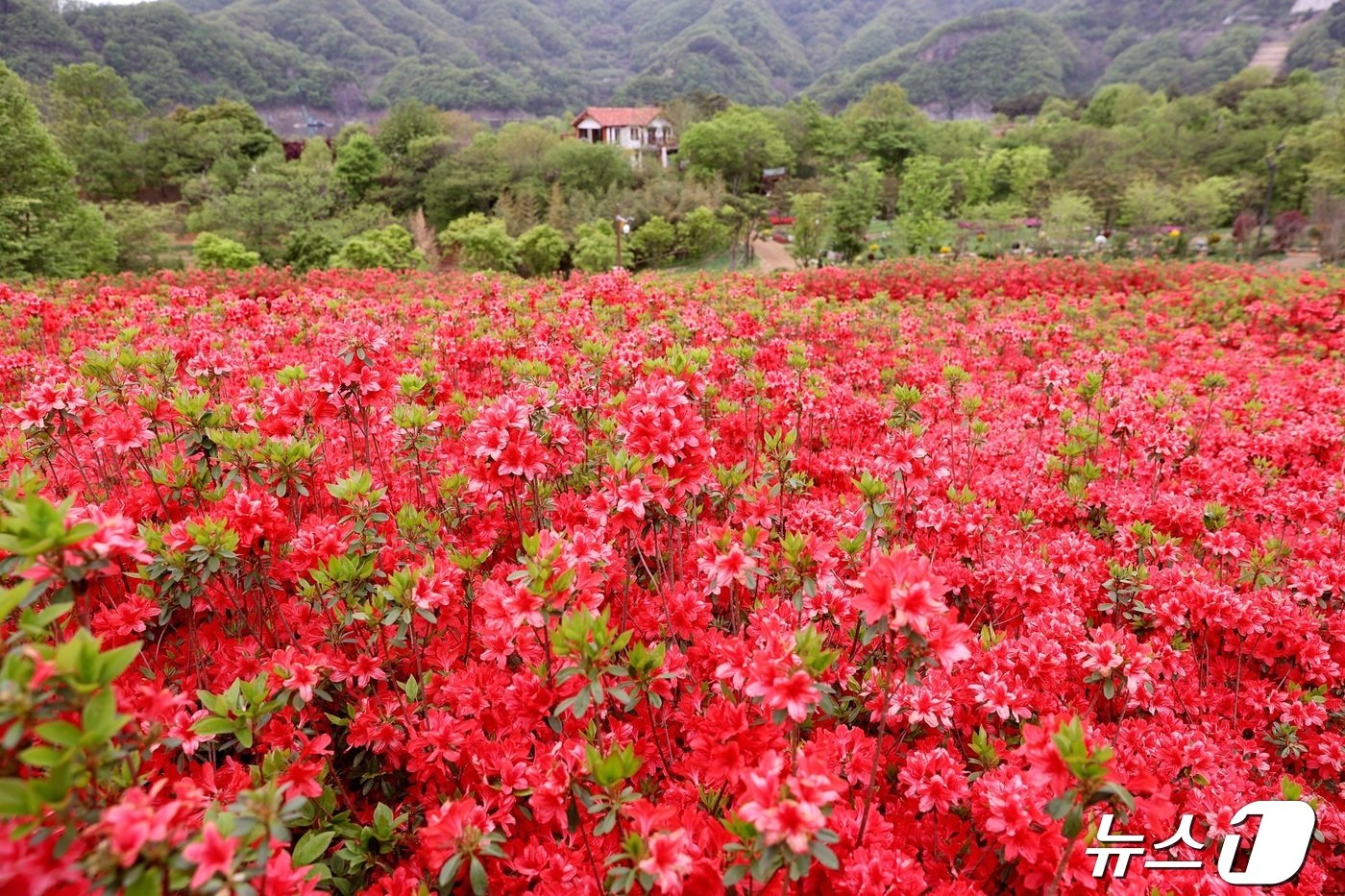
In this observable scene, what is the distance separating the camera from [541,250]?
86.7 feet

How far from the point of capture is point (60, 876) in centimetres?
106

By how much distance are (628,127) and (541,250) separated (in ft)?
141

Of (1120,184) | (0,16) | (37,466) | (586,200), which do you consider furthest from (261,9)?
(37,466)

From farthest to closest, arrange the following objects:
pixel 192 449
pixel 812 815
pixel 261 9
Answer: pixel 261 9, pixel 192 449, pixel 812 815

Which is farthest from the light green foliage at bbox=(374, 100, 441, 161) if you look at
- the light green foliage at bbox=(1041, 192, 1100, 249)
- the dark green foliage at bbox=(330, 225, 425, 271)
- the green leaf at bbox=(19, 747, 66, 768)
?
the green leaf at bbox=(19, 747, 66, 768)

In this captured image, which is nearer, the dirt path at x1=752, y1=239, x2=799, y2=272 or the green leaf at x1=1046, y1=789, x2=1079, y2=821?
the green leaf at x1=1046, y1=789, x2=1079, y2=821

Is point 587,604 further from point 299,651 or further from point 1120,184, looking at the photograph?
point 1120,184

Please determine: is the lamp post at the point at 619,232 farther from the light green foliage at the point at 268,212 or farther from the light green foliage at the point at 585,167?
the light green foliage at the point at 585,167

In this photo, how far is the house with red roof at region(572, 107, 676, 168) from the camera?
62312 millimetres

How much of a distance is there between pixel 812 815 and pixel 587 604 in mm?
927

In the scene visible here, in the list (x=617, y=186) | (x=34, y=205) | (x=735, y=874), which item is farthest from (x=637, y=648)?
(x=617, y=186)

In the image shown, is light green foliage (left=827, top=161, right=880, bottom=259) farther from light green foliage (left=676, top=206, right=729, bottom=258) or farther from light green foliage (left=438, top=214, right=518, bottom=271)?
light green foliage (left=438, top=214, right=518, bottom=271)

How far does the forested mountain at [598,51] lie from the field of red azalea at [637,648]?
7774 cm

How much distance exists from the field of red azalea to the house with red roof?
64.5 m
